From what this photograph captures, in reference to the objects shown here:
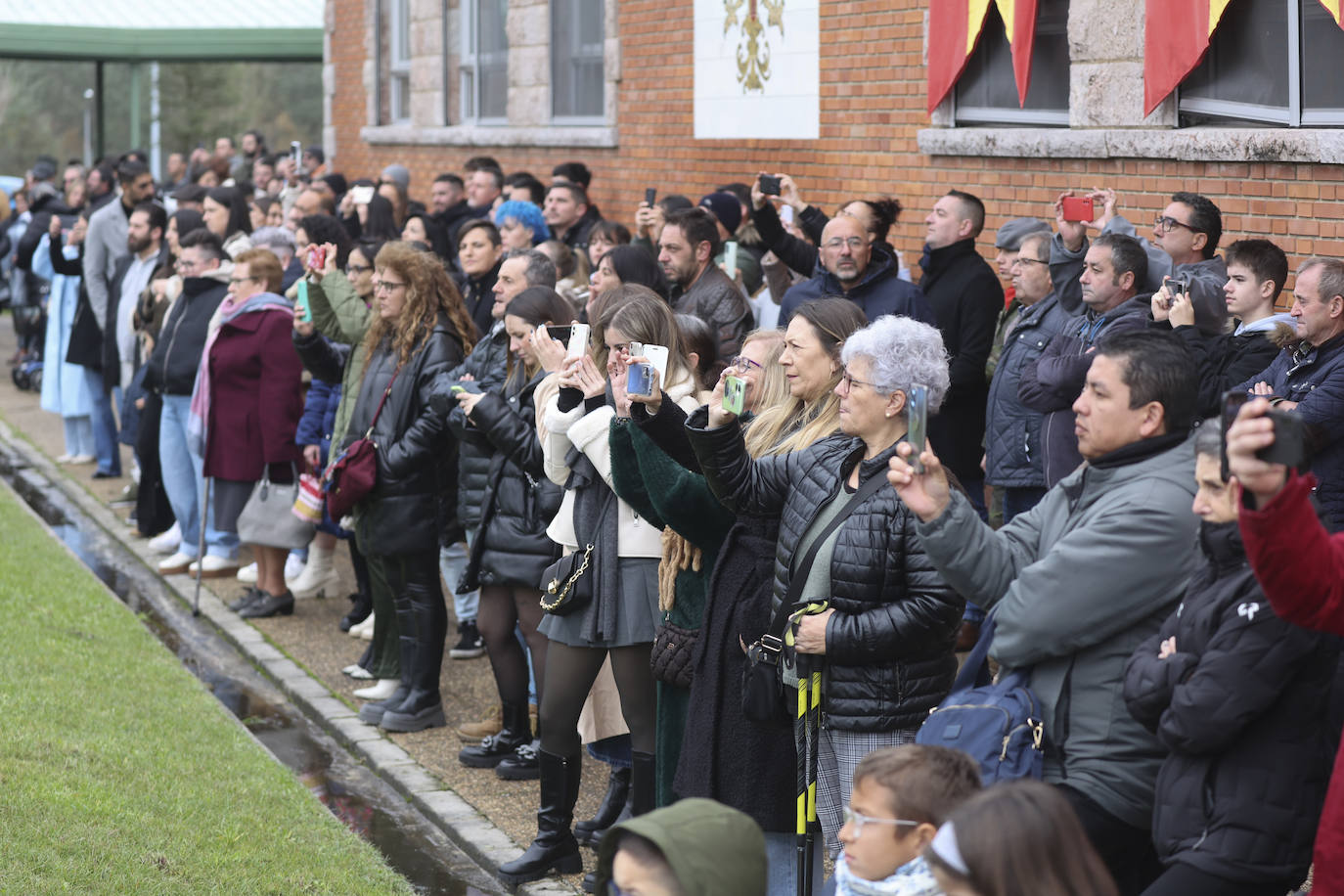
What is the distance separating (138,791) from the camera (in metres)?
6.54

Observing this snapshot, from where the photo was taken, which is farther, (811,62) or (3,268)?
(3,268)

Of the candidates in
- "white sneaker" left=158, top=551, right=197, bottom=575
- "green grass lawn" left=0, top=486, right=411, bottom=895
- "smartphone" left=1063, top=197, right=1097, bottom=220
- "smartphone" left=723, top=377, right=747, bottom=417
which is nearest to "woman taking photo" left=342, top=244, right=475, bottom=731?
"green grass lawn" left=0, top=486, right=411, bottom=895

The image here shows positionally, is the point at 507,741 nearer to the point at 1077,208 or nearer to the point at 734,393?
the point at 734,393

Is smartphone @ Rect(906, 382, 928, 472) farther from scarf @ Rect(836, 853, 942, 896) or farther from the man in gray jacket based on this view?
scarf @ Rect(836, 853, 942, 896)

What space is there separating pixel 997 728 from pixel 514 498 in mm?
3340

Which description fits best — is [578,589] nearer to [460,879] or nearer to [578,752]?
[578,752]

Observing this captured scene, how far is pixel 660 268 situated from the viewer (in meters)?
8.12

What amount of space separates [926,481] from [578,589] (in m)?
2.17

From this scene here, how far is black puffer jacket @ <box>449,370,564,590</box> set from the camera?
663 cm

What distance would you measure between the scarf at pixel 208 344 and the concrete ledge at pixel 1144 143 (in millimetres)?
4169

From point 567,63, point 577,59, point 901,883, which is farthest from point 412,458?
point 567,63

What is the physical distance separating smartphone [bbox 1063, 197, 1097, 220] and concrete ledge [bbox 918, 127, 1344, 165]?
40.0 inches

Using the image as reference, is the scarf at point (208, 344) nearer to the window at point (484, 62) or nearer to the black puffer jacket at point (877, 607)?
the black puffer jacket at point (877, 607)

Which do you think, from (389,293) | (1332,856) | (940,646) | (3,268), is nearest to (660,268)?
(389,293)
